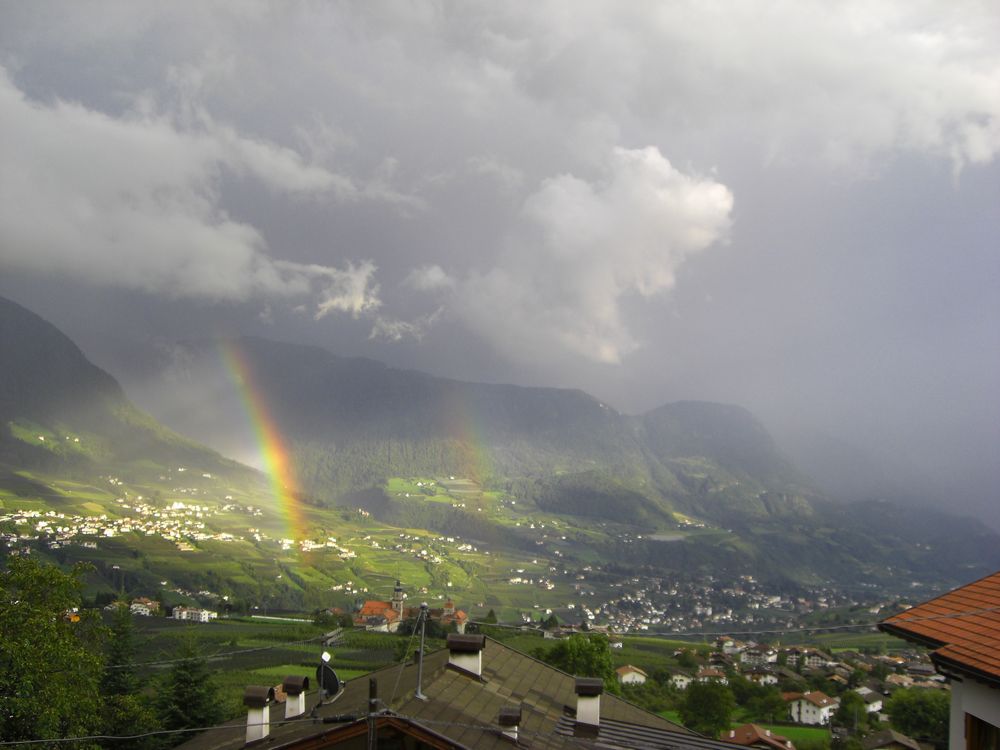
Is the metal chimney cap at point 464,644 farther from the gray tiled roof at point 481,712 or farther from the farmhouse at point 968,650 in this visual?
the farmhouse at point 968,650

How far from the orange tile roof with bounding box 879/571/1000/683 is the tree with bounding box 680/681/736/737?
53257 mm

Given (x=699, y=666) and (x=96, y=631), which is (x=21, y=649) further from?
(x=699, y=666)

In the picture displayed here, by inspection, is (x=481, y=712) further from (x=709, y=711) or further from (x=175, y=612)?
(x=175, y=612)

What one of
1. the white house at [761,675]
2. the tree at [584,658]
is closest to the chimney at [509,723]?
the tree at [584,658]

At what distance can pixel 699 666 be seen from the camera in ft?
316

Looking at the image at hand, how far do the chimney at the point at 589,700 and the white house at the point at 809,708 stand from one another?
243 ft

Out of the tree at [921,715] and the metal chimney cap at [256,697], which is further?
the tree at [921,715]

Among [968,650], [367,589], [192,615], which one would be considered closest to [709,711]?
[968,650]

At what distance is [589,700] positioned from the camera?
38.7 feet

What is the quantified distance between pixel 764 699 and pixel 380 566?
Result: 115602 millimetres

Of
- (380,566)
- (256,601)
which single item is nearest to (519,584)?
(380,566)

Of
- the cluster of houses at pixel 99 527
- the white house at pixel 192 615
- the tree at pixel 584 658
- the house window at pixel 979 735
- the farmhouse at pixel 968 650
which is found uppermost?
the farmhouse at pixel 968 650

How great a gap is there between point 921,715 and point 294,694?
76.1 metres

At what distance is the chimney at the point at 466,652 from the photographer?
12.5 metres
